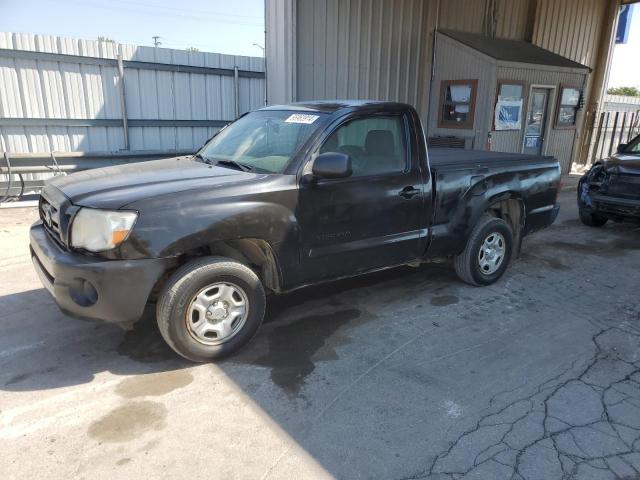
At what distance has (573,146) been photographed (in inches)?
545

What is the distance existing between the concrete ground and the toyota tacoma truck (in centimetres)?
284

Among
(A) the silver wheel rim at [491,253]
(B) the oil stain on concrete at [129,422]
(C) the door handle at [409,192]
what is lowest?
(B) the oil stain on concrete at [129,422]

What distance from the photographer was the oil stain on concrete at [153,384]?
3.28m

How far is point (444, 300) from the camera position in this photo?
4.95 metres

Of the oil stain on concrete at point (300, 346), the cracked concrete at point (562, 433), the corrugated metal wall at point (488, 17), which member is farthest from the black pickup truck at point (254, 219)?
the corrugated metal wall at point (488, 17)

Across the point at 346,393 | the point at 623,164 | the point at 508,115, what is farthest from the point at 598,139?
the point at 346,393

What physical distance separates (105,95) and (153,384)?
7507mm

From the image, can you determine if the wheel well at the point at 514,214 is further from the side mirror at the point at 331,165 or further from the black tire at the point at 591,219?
the black tire at the point at 591,219

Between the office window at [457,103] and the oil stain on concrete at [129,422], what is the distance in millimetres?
10057

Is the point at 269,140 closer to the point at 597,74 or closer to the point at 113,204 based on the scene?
the point at 113,204

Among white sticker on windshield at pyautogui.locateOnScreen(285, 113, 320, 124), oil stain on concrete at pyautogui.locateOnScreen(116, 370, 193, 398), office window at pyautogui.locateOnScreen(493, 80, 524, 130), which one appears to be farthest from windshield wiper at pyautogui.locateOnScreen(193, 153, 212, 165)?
office window at pyautogui.locateOnScreen(493, 80, 524, 130)

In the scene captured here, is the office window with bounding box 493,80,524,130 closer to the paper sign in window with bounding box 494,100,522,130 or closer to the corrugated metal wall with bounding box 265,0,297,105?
the paper sign in window with bounding box 494,100,522,130

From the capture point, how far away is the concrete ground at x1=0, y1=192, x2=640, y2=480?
2684 mm

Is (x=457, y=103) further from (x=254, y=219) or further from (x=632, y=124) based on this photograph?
(x=254, y=219)
